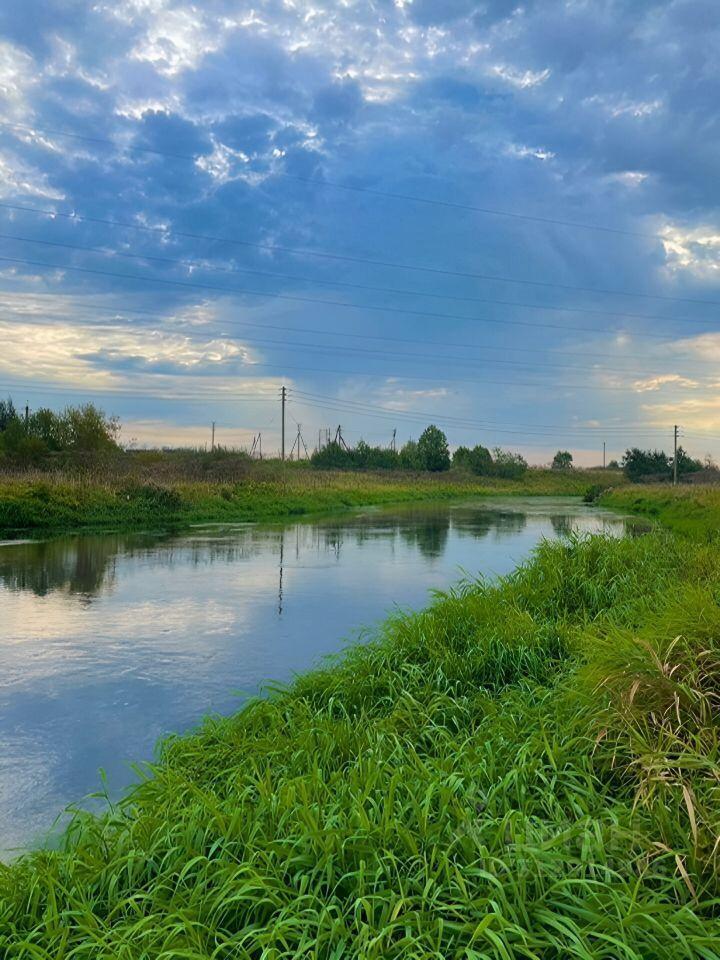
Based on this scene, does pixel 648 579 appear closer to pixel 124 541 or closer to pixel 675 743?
pixel 675 743

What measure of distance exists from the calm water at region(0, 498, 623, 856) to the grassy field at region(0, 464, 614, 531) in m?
2.72

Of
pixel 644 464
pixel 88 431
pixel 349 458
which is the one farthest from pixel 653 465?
pixel 88 431

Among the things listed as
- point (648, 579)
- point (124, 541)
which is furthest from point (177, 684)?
point (124, 541)

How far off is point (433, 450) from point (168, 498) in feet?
122

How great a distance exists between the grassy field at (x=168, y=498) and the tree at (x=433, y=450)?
712 inches

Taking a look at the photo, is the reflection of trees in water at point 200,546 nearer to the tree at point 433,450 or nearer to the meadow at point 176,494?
the meadow at point 176,494

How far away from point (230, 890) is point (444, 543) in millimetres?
13391

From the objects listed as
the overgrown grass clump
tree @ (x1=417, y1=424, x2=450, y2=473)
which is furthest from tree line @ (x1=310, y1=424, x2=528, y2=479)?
the overgrown grass clump

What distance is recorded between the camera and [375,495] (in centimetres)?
3403

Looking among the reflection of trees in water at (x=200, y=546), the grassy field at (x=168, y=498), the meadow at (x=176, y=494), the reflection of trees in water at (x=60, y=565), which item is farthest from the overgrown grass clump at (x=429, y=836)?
the meadow at (x=176, y=494)

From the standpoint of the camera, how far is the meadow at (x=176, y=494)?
17.7 metres

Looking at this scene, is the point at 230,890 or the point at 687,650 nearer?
the point at 230,890

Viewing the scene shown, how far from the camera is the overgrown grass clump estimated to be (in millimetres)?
2225

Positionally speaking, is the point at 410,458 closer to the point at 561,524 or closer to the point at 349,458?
the point at 349,458
